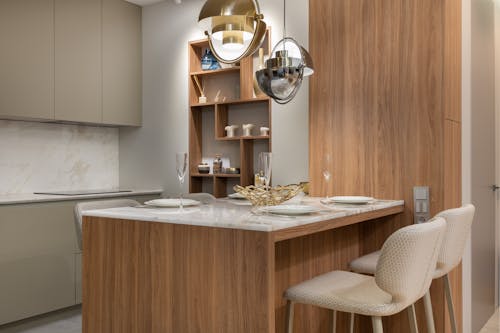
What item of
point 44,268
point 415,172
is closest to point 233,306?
point 415,172

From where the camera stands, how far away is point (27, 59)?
385 cm

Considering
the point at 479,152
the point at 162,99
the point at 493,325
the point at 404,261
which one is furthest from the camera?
the point at 162,99

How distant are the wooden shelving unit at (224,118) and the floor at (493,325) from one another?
2.03 metres

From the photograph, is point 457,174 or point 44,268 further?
point 44,268

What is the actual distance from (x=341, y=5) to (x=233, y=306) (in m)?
2.06

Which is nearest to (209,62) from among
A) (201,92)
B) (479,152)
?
(201,92)

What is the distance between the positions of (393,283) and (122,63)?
3705mm

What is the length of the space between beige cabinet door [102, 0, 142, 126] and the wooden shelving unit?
2.25ft

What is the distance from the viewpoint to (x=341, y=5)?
9.89 ft

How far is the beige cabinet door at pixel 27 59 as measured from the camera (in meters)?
3.70

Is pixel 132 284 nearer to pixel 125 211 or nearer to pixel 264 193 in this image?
pixel 125 211

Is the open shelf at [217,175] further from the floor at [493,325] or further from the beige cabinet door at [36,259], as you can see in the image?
the floor at [493,325]

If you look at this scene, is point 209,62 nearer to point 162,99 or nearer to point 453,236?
point 162,99

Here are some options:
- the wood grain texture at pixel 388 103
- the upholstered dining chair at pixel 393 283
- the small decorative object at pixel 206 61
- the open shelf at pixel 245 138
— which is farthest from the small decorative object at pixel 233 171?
the upholstered dining chair at pixel 393 283
